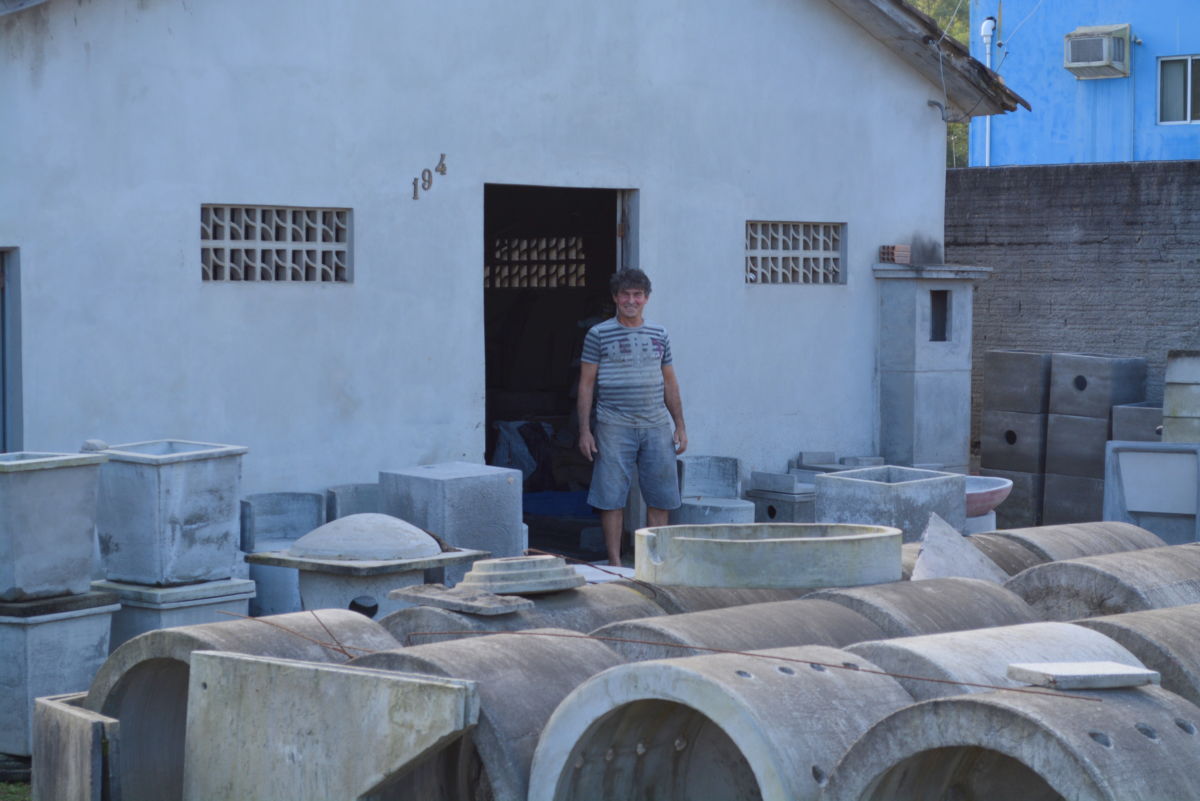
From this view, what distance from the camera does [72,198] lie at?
9.57 metres

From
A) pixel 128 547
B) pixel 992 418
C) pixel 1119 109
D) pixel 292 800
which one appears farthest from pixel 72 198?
pixel 1119 109

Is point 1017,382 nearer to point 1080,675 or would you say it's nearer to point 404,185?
point 404,185

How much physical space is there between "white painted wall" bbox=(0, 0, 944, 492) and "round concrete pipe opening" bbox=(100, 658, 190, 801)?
297cm

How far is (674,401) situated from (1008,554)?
3.45 m

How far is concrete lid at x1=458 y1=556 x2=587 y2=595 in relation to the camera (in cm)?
706

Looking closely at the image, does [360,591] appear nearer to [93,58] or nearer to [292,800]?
[292,800]

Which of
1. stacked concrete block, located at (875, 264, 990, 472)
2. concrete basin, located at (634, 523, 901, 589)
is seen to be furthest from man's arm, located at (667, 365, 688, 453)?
concrete basin, located at (634, 523, 901, 589)

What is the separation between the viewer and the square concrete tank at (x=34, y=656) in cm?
760

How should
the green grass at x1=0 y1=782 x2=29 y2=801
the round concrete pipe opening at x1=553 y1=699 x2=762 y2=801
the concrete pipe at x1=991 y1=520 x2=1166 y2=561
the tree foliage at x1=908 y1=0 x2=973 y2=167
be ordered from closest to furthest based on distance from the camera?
the round concrete pipe opening at x1=553 y1=699 x2=762 y2=801 < the green grass at x1=0 y1=782 x2=29 y2=801 < the concrete pipe at x1=991 y1=520 x2=1166 y2=561 < the tree foliage at x1=908 y1=0 x2=973 y2=167

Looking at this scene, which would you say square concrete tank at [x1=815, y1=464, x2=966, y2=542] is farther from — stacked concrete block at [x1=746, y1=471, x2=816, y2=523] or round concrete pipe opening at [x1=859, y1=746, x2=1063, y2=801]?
round concrete pipe opening at [x1=859, y1=746, x2=1063, y2=801]

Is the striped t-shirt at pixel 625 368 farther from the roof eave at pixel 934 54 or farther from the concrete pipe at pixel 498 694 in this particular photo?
the concrete pipe at pixel 498 694

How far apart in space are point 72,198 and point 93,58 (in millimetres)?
810

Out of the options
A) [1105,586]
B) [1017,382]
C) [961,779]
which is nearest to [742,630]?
[961,779]

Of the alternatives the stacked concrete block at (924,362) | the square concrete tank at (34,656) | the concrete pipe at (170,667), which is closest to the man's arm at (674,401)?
the stacked concrete block at (924,362)
